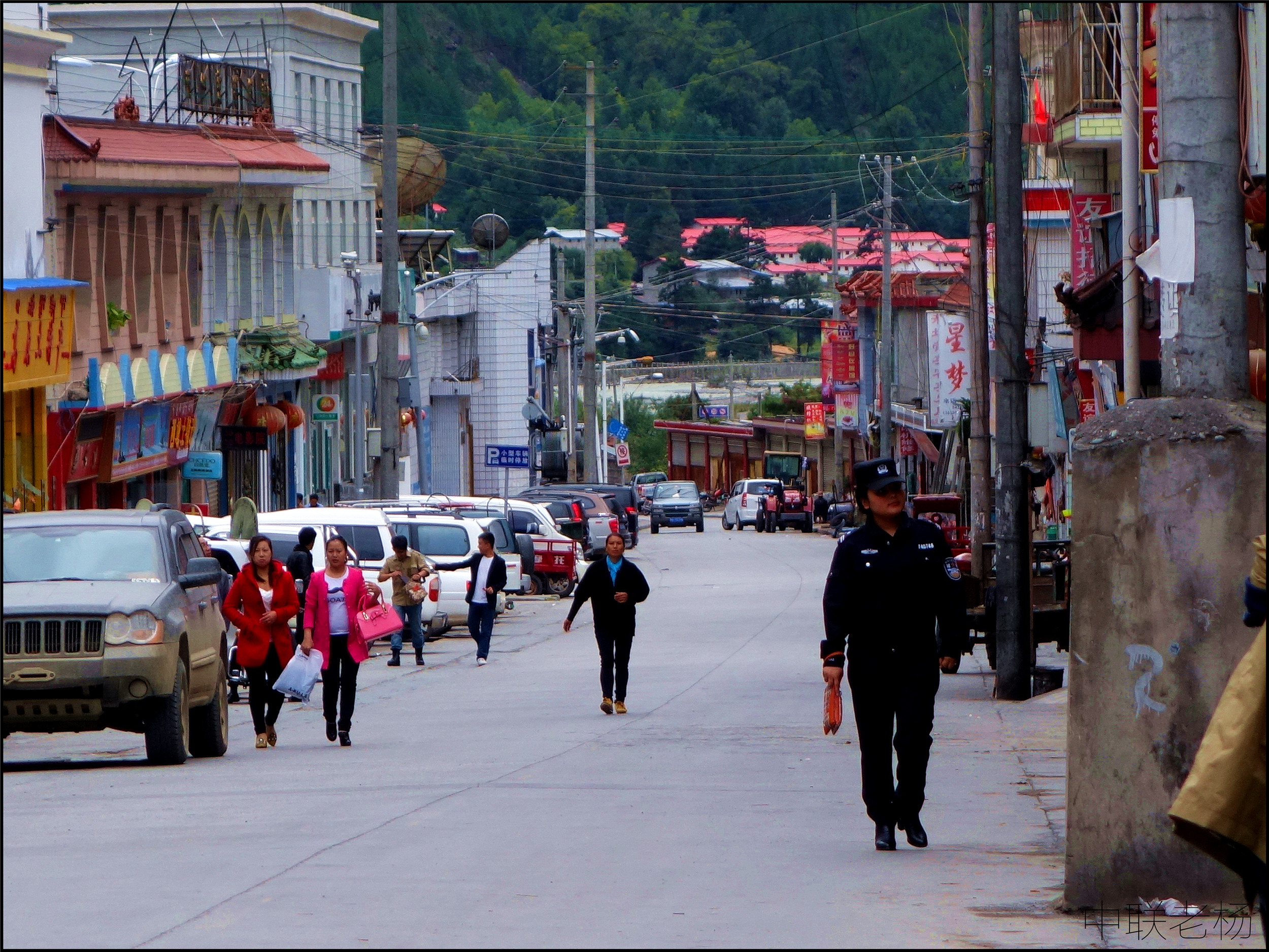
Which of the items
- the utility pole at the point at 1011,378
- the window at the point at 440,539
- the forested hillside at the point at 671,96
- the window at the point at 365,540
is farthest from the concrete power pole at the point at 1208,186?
the forested hillside at the point at 671,96

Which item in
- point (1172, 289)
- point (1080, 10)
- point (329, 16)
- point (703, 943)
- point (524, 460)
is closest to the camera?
point (703, 943)

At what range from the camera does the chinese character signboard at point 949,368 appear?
4819 cm

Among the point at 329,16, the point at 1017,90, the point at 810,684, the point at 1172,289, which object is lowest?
the point at 810,684

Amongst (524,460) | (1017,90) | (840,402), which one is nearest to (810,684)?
(1017,90)

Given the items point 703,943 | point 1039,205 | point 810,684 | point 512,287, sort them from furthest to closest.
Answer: point 512,287 → point 1039,205 → point 810,684 → point 703,943

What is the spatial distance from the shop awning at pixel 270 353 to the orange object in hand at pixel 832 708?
3245 cm

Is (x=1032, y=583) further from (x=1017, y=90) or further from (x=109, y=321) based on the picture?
(x=109, y=321)

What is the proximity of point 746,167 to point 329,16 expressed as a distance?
143 ft

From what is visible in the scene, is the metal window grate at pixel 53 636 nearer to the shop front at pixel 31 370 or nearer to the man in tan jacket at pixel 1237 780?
the man in tan jacket at pixel 1237 780

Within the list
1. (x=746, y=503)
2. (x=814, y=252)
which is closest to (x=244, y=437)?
(x=746, y=503)

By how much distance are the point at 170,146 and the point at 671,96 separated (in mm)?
42056

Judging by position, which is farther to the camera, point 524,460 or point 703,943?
point 524,460

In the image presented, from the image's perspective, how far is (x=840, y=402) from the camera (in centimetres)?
8038

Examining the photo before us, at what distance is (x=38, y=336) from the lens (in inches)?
1019
